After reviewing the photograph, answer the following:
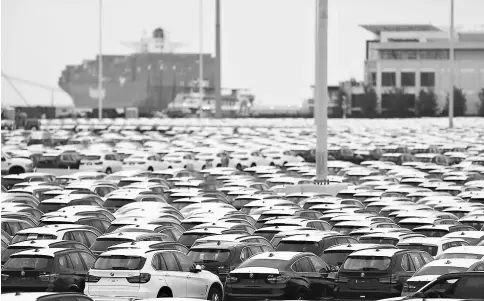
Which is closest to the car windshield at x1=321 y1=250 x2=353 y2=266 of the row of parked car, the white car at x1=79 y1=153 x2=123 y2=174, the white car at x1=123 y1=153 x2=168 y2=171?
the row of parked car

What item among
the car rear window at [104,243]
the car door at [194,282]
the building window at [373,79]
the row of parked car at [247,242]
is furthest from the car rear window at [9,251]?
the building window at [373,79]

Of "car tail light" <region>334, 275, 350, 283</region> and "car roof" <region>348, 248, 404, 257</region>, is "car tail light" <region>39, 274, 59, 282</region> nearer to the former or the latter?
"car tail light" <region>334, 275, 350, 283</region>

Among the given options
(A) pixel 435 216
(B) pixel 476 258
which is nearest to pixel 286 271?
(B) pixel 476 258

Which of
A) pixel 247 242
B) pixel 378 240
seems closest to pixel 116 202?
pixel 378 240

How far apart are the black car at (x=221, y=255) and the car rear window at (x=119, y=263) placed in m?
2.14

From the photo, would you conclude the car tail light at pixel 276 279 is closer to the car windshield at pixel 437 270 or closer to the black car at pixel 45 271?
the car windshield at pixel 437 270

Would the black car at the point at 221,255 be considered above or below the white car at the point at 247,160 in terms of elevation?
above

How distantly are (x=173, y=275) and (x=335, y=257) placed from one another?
11.1 ft

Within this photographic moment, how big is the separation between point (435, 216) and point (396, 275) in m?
9.16

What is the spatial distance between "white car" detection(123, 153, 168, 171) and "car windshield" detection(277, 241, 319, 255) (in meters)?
32.3

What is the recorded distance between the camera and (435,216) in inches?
1014

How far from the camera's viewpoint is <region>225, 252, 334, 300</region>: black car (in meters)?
16.5

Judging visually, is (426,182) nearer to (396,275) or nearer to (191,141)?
(396,275)

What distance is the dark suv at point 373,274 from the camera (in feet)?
54.1
